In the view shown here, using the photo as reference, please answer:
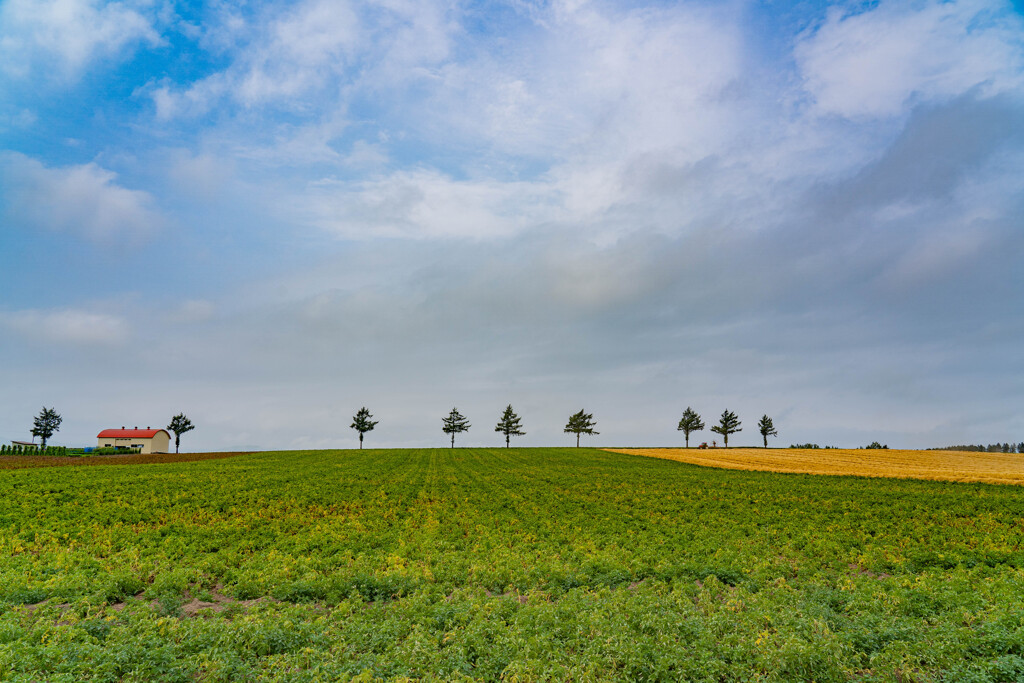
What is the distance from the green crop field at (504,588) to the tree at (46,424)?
163m

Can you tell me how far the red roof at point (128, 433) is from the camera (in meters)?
129

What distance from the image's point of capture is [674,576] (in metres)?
18.6

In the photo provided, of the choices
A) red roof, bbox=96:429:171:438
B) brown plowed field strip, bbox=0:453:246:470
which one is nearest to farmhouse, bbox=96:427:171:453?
red roof, bbox=96:429:171:438

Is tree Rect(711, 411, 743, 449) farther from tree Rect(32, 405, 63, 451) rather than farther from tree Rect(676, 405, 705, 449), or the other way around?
tree Rect(32, 405, 63, 451)

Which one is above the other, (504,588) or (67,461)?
(504,588)

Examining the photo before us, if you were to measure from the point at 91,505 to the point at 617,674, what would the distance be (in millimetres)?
33392

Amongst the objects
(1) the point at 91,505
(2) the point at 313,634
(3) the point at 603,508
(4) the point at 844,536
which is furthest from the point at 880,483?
(1) the point at 91,505

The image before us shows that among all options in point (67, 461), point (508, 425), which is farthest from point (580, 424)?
point (67, 461)

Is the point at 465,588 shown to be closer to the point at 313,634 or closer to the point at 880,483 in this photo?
the point at 313,634

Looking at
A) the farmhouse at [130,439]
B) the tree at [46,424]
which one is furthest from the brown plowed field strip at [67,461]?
the tree at [46,424]

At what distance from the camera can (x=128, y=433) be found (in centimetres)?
12988

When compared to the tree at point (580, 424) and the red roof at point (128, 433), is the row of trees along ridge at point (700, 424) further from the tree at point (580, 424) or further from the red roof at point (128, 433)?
the red roof at point (128, 433)

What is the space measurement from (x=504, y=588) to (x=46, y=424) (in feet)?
654

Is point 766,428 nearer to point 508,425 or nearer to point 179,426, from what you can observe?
point 508,425
